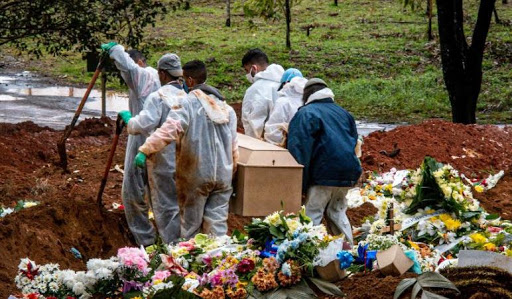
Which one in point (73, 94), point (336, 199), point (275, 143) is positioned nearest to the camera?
point (336, 199)

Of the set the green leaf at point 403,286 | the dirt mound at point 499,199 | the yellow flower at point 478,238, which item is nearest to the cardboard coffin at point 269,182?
the yellow flower at point 478,238

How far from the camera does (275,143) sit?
30.2 ft

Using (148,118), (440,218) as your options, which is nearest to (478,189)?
(440,218)

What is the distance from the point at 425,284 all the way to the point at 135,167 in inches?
161

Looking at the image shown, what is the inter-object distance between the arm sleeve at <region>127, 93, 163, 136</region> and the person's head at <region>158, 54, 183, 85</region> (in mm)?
387

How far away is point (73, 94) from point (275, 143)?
15.7 m

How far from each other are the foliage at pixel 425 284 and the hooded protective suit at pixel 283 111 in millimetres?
3904

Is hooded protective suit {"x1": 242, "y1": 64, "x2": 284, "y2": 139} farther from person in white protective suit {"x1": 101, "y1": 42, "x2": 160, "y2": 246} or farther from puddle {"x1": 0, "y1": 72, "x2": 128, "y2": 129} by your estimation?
puddle {"x1": 0, "y1": 72, "x2": 128, "y2": 129}

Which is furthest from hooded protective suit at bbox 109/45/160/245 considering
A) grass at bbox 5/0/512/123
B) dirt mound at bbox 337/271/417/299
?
grass at bbox 5/0/512/123

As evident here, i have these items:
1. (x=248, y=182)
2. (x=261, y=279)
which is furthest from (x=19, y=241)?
(x=261, y=279)

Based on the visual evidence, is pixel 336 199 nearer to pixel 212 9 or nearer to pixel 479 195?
pixel 479 195

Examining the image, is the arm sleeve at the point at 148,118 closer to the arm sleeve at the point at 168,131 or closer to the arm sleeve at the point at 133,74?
the arm sleeve at the point at 168,131

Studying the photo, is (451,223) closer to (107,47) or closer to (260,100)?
(260,100)

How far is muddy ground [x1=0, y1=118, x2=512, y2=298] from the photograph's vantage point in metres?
8.27
